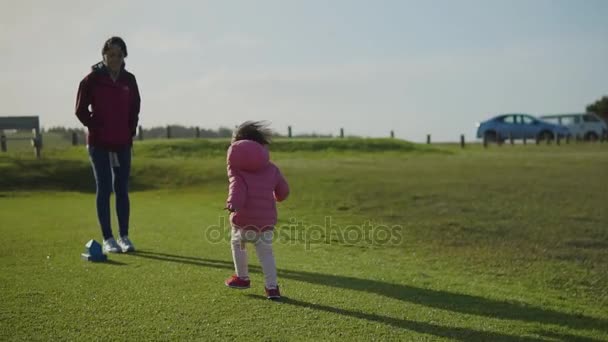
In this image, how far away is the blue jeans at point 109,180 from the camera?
668 centimetres

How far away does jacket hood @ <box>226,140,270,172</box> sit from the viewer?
4742 mm

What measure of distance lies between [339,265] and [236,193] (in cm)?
209

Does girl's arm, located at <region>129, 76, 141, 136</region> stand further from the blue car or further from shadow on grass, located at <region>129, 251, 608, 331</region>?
the blue car

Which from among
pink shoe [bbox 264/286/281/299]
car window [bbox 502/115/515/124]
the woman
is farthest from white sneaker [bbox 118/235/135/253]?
car window [bbox 502/115/515/124]

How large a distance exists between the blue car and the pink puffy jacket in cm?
3774

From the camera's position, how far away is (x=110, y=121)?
6.57 metres

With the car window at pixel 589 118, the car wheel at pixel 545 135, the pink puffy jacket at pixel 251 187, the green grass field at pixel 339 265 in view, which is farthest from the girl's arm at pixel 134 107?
the car window at pixel 589 118

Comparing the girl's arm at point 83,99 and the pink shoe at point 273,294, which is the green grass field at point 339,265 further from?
the girl's arm at point 83,99

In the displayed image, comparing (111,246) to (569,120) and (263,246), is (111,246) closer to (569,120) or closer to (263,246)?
(263,246)

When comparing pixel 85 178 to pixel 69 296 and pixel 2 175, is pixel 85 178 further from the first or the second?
pixel 69 296

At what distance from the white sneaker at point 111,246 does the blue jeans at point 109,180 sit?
0.07m

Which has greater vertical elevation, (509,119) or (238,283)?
(509,119)

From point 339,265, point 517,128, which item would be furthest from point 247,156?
point 517,128

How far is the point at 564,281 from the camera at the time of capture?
271 inches
